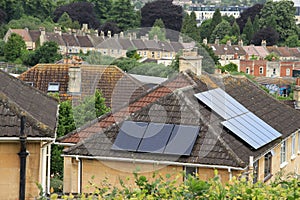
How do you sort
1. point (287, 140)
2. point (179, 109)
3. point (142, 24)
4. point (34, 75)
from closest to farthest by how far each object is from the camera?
point (179, 109), point (287, 140), point (34, 75), point (142, 24)

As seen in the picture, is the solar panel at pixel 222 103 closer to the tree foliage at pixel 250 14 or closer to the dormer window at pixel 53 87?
the dormer window at pixel 53 87

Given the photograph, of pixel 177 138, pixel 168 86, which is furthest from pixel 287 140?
pixel 177 138

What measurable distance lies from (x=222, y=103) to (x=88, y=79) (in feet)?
40.7

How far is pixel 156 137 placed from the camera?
15133 millimetres

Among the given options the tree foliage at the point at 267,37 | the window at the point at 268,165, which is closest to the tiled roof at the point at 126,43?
the tree foliage at the point at 267,37

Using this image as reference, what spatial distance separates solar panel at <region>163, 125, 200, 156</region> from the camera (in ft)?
48.2

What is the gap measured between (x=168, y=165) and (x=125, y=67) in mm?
32627

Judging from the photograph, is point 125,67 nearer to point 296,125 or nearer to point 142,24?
point 296,125

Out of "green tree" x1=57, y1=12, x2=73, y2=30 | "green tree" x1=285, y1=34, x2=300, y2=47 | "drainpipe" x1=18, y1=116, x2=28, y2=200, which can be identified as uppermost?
"drainpipe" x1=18, y1=116, x2=28, y2=200

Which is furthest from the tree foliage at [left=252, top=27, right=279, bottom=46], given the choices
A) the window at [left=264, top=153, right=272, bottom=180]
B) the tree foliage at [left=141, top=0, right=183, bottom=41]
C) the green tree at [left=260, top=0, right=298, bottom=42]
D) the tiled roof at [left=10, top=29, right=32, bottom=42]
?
the window at [left=264, top=153, right=272, bottom=180]

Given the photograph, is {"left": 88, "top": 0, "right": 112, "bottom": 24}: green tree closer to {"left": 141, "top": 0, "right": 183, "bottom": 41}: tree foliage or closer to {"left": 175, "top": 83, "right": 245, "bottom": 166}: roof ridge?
{"left": 141, "top": 0, "right": 183, "bottom": 41}: tree foliage

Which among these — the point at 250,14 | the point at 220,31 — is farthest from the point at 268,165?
the point at 250,14

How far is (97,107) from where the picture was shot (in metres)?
24.4

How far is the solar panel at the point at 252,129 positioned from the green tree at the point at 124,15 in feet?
333
